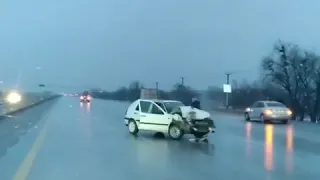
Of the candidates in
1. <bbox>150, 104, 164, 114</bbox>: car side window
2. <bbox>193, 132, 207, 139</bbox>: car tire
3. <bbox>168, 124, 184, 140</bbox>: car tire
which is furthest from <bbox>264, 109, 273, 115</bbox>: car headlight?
<bbox>193, 132, 207, 139</bbox>: car tire

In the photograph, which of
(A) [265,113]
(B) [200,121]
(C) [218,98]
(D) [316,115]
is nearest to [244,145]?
(B) [200,121]

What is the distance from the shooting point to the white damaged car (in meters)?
22.1

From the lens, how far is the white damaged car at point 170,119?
22094 mm

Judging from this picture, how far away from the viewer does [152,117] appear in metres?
23.9

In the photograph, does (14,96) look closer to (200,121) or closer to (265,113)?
(265,113)

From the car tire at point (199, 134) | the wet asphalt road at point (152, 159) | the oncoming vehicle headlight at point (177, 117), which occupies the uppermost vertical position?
the oncoming vehicle headlight at point (177, 117)

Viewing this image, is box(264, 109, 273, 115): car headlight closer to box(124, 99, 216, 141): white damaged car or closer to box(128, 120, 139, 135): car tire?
box(124, 99, 216, 141): white damaged car

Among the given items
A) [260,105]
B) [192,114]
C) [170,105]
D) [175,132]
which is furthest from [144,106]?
[260,105]

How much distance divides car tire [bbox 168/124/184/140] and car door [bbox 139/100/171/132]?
1.46ft

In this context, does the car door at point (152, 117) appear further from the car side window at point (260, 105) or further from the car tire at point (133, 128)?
the car side window at point (260, 105)

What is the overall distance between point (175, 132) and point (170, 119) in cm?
78

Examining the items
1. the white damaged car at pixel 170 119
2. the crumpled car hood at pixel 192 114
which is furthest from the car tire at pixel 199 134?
the crumpled car hood at pixel 192 114

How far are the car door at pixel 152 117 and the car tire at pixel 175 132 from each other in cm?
45

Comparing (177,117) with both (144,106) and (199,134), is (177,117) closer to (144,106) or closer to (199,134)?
(199,134)
